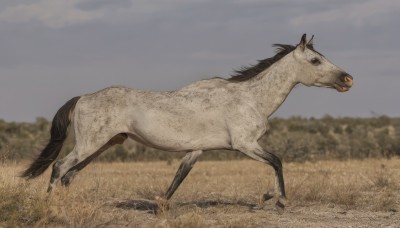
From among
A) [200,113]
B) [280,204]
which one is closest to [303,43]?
[200,113]

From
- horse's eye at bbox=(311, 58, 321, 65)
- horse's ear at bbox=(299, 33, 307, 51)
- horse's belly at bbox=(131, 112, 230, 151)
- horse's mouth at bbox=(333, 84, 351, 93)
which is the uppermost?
horse's ear at bbox=(299, 33, 307, 51)

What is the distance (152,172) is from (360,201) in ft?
30.1

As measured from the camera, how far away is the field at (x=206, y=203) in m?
9.62

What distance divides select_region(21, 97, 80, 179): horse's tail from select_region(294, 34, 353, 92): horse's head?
332 centimetres

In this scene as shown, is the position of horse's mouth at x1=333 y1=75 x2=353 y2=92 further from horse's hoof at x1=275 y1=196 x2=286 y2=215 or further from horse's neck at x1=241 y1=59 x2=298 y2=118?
horse's hoof at x1=275 y1=196 x2=286 y2=215

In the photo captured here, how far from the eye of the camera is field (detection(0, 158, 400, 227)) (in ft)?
31.6

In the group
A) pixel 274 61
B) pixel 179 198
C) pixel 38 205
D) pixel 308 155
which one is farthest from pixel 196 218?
pixel 308 155

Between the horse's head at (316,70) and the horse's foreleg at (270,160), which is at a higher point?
the horse's head at (316,70)

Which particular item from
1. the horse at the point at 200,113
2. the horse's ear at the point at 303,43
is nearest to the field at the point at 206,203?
the horse at the point at 200,113

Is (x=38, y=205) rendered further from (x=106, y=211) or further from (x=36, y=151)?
(x=36, y=151)

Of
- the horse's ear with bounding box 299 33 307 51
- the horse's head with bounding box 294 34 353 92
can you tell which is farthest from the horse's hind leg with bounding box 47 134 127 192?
the horse's ear with bounding box 299 33 307 51

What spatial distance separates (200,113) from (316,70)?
191 centimetres

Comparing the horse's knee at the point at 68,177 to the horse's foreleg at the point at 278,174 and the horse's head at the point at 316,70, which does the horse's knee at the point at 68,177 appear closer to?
the horse's foreleg at the point at 278,174

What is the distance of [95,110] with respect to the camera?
36.9 ft
